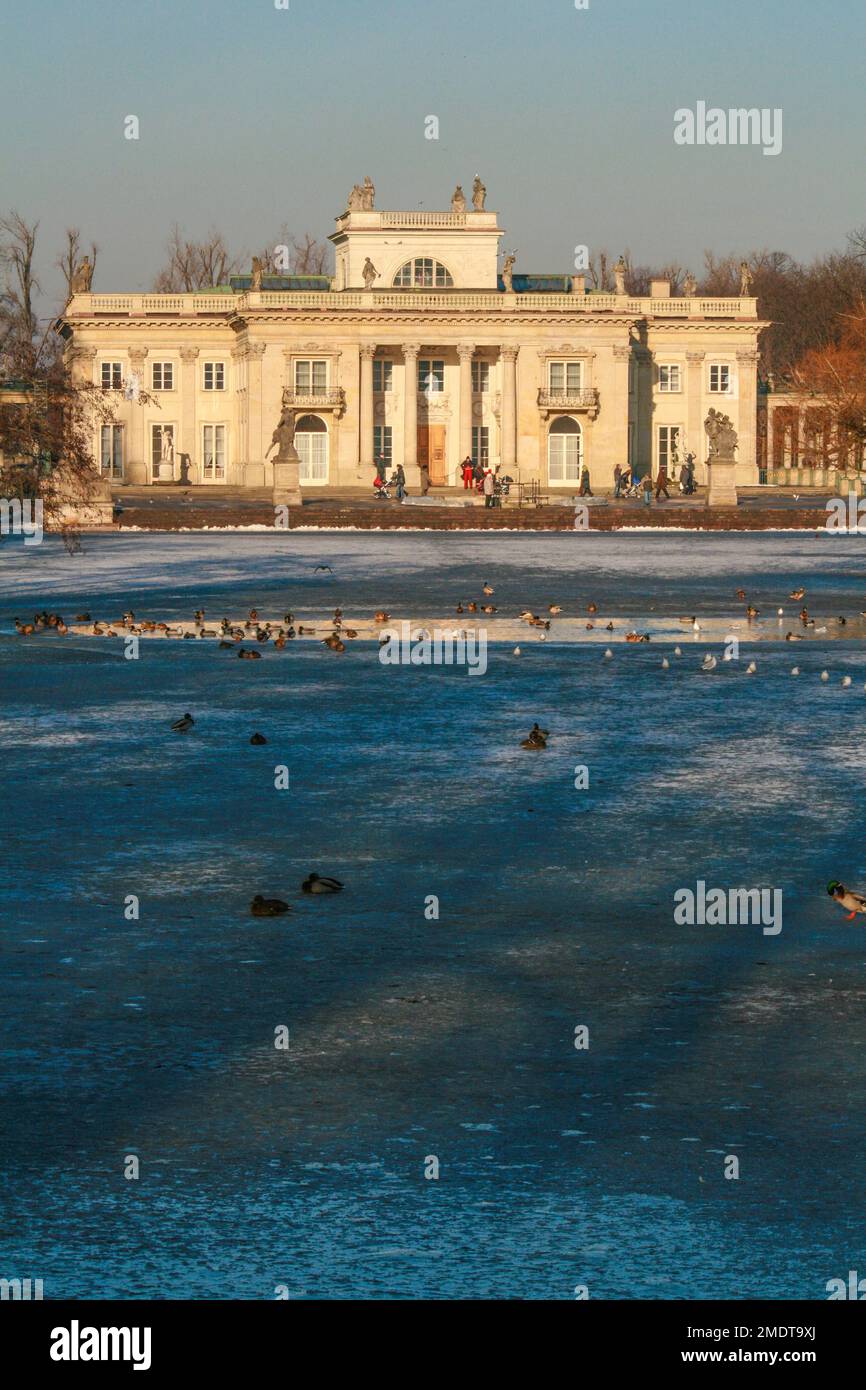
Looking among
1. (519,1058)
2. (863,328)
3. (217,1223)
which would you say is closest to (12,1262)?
(217,1223)

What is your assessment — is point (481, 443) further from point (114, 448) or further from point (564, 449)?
point (114, 448)

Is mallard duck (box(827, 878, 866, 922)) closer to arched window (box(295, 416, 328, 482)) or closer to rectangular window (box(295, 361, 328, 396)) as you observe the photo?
arched window (box(295, 416, 328, 482))

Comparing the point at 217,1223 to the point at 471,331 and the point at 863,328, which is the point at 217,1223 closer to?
the point at 863,328

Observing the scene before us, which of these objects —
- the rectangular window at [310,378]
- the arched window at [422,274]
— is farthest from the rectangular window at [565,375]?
the rectangular window at [310,378]

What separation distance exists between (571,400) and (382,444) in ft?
28.6

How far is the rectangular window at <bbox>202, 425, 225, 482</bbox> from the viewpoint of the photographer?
9938 centimetres

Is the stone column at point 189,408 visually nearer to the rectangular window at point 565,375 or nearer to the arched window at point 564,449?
the arched window at point 564,449

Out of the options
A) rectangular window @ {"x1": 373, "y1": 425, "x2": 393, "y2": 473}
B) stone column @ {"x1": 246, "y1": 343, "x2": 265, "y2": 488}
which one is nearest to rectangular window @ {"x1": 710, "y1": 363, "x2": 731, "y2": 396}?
rectangular window @ {"x1": 373, "y1": 425, "x2": 393, "y2": 473}

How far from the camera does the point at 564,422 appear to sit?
322 ft

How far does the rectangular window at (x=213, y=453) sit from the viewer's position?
9938 centimetres

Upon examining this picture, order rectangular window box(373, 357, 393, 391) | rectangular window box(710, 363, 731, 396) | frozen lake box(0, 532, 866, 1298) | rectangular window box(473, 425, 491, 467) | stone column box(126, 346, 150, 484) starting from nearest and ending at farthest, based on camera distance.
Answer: frozen lake box(0, 532, 866, 1298), stone column box(126, 346, 150, 484), rectangular window box(373, 357, 393, 391), rectangular window box(473, 425, 491, 467), rectangular window box(710, 363, 731, 396)

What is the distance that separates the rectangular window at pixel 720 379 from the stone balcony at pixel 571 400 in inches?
314

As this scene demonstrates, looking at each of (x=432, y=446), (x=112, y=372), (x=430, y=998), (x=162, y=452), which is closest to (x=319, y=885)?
(x=430, y=998)

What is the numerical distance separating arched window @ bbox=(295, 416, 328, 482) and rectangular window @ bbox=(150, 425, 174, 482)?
6.75 metres
